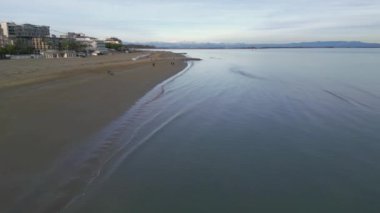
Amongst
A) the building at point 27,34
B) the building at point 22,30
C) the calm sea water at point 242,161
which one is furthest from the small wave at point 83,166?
the building at point 22,30

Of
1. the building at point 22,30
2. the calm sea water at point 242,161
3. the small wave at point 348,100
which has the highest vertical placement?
the building at point 22,30

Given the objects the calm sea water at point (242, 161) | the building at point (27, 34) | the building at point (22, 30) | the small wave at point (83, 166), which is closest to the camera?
the small wave at point (83, 166)

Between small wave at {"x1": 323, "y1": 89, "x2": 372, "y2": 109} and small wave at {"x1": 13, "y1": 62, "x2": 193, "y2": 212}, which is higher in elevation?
small wave at {"x1": 13, "y1": 62, "x2": 193, "y2": 212}

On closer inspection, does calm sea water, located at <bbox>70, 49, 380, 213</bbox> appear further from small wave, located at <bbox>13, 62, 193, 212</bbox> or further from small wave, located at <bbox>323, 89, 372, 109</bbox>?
small wave, located at <bbox>323, 89, 372, 109</bbox>

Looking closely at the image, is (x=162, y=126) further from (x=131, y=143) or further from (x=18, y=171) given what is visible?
(x=18, y=171)

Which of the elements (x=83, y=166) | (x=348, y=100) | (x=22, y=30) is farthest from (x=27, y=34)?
(x=83, y=166)

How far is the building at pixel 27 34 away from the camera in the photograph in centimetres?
14650

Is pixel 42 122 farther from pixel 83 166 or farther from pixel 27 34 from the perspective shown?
pixel 27 34

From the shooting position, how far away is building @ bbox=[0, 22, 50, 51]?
146 m

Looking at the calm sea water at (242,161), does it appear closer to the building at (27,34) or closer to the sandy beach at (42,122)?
the sandy beach at (42,122)

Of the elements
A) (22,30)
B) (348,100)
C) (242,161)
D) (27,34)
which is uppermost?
(22,30)

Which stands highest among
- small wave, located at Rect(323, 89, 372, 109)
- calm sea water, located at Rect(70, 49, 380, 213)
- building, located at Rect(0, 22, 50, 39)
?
building, located at Rect(0, 22, 50, 39)

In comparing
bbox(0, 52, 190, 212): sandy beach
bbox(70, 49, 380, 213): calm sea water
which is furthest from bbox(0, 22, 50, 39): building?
bbox(70, 49, 380, 213): calm sea water

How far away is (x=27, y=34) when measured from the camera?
170m
